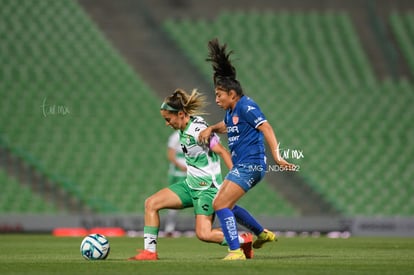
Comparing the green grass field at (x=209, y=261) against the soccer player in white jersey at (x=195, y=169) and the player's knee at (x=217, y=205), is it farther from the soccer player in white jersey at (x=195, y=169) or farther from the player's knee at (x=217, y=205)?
the player's knee at (x=217, y=205)

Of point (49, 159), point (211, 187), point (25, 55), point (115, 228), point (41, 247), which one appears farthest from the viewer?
point (25, 55)

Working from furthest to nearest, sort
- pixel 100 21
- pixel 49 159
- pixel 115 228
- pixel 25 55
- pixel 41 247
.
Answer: pixel 100 21 → pixel 25 55 → pixel 49 159 → pixel 115 228 → pixel 41 247

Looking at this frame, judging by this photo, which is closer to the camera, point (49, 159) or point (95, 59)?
point (49, 159)

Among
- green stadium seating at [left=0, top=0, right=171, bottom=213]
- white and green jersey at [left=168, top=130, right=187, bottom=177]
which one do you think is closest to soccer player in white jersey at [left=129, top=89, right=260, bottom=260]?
white and green jersey at [left=168, top=130, right=187, bottom=177]

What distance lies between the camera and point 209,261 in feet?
32.1

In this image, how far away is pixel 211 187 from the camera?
10.6 meters

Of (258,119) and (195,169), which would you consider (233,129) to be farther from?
(195,169)

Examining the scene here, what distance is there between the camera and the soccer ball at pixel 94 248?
10016 millimetres

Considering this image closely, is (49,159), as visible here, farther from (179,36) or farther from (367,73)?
(367,73)

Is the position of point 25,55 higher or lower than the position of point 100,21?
lower

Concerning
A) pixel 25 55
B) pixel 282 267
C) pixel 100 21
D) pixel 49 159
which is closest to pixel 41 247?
pixel 282 267

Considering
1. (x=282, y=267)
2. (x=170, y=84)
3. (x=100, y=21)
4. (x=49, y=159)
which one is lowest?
(x=282, y=267)

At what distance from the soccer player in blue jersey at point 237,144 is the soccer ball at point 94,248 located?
134 cm

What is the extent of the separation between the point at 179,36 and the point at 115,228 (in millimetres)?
6847
